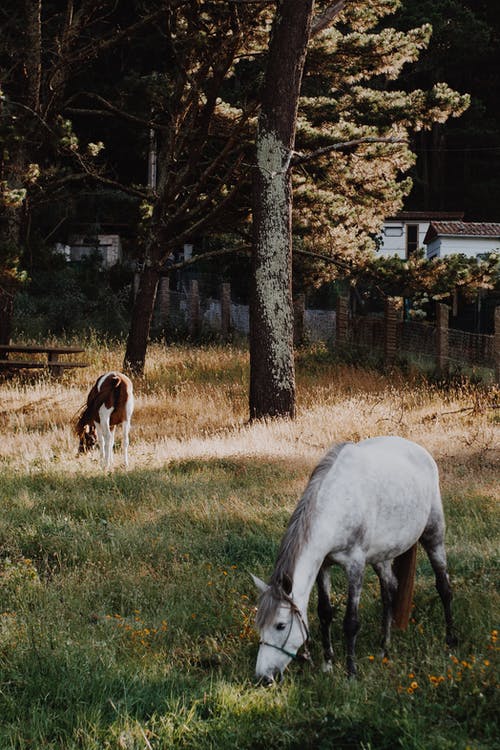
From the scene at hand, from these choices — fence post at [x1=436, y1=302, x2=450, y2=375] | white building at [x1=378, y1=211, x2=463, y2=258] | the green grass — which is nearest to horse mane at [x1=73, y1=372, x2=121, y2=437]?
the green grass

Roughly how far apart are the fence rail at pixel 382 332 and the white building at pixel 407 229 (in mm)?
17236

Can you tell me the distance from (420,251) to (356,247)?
1.63 metres

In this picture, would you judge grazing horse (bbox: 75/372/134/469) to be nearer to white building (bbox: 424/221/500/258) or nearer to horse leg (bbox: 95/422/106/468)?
horse leg (bbox: 95/422/106/468)

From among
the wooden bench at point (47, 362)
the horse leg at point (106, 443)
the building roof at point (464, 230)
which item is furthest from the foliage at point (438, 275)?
the building roof at point (464, 230)

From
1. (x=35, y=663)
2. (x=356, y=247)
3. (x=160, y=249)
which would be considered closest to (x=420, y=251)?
(x=356, y=247)

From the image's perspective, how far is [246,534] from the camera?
777 centimetres

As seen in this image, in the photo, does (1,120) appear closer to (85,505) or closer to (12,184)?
(12,184)

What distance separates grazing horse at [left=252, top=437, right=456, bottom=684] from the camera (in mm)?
4480

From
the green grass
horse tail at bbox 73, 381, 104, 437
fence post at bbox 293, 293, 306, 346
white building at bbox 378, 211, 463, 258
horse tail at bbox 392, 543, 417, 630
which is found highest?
white building at bbox 378, 211, 463, 258

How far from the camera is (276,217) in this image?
13570mm

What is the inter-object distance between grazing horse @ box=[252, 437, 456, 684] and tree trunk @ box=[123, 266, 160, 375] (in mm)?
13462

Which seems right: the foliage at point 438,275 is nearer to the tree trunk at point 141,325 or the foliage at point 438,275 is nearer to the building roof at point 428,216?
the tree trunk at point 141,325

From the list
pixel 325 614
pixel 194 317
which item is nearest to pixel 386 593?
pixel 325 614

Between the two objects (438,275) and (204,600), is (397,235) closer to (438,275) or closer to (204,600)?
(438,275)
